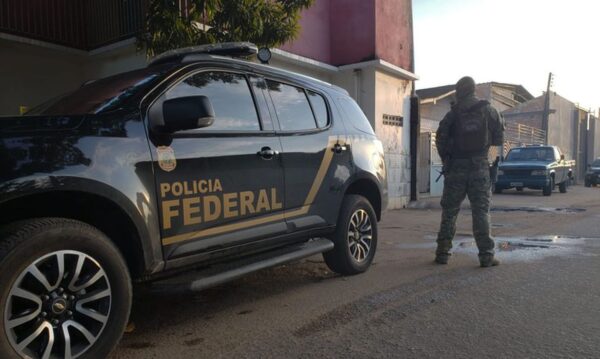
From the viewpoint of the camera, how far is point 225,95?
3625mm

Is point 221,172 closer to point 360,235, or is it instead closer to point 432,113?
point 360,235

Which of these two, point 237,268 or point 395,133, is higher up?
point 395,133

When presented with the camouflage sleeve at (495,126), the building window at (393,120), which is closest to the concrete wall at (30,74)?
the building window at (393,120)

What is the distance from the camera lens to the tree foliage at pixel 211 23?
221 inches

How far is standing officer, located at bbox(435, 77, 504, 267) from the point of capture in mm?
5344

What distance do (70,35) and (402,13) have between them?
8.37 metres

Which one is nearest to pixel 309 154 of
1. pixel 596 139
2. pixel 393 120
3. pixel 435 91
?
pixel 393 120

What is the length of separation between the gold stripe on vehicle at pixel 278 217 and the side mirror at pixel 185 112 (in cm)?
70

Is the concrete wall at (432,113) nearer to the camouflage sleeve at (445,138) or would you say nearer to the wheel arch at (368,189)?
the camouflage sleeve at (445,138)

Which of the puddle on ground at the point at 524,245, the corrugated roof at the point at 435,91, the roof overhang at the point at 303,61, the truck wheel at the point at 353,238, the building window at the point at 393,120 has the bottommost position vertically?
the puddle on ground at the point at 524,245

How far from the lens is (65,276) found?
2.53 m

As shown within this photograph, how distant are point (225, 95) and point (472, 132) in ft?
9.88

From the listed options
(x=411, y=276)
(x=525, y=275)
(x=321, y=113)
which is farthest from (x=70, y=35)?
(x=525, y=275)

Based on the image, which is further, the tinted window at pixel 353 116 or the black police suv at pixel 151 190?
the tinted window at pixel 353 116
